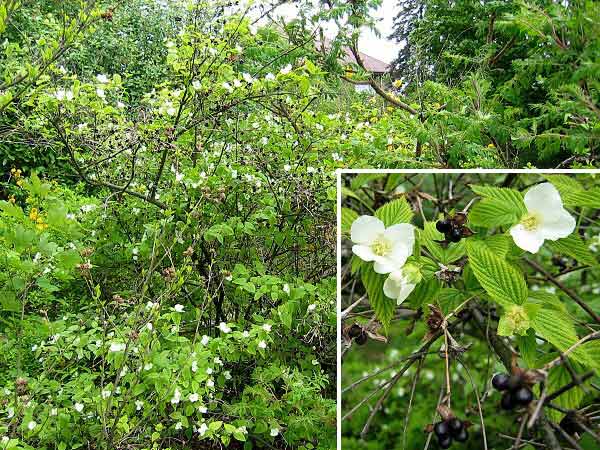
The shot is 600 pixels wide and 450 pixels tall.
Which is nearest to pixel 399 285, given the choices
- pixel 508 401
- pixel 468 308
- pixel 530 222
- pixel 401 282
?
pixel 401 282

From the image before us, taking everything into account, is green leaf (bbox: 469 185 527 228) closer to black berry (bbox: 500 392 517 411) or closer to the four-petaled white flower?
the four-petaled white flower

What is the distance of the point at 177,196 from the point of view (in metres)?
2.83

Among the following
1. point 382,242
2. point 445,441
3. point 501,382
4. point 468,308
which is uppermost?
point 382,242

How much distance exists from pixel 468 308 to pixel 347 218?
299 mm

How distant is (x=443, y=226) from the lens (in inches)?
43.0

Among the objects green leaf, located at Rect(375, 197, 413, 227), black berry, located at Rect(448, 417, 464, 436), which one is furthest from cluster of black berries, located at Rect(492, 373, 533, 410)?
green leaf, located at Rect(375, 197, 413, 227)

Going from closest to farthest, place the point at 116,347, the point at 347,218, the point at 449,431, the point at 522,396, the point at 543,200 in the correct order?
the point at 522,396 → the point at 449,431 → the point at 543,200 → the point at 347,218 → the point at 116,347

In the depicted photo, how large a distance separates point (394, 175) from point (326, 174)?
160cm

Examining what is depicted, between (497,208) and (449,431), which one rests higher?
(497,208)

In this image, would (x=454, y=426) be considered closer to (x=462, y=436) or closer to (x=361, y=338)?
(x=462, y=436)

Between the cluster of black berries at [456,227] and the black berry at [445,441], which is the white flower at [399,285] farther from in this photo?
the black berry at [445,441]

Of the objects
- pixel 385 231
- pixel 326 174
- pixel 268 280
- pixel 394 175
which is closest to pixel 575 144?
pixel 326 174

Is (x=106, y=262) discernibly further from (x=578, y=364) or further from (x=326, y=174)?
(x=578, y=364)

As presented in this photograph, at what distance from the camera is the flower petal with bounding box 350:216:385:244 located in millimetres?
1112
